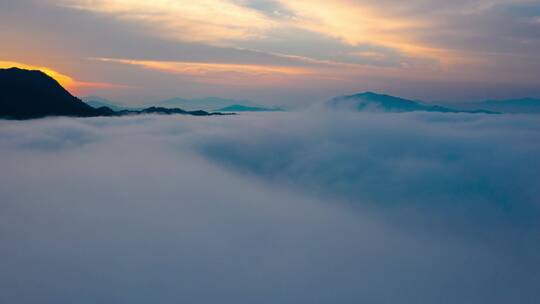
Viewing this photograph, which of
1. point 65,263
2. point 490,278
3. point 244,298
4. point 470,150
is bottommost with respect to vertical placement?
point 244,298

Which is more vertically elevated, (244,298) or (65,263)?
(65,263)

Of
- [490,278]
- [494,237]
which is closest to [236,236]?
[490,278]

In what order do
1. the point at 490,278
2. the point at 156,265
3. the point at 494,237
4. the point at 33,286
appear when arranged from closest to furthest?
1. the point at 33,286
2. the point at 156,265
3. the point at 490,278
4. the point at 494,237

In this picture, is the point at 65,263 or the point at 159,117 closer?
the point at 65,263

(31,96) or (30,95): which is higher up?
(30,95)

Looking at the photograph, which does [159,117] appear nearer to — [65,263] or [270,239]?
[270,239]

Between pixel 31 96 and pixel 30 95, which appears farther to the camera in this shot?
pixel 31 96

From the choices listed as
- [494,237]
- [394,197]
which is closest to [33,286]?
[394,197]

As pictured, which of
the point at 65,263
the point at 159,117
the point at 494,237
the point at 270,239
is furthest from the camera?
the point at 159,117

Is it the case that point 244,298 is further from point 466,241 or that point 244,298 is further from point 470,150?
point 470,150
